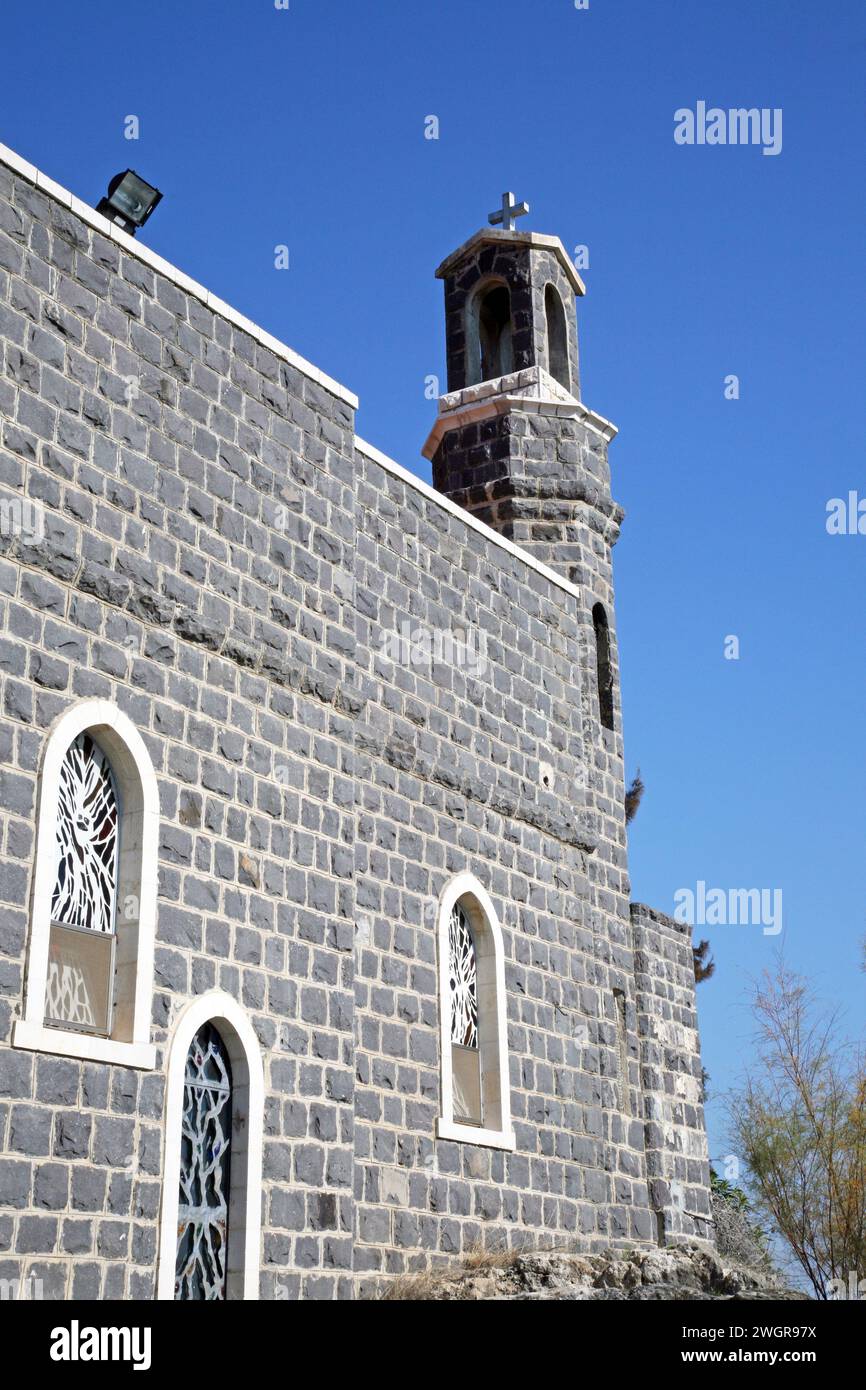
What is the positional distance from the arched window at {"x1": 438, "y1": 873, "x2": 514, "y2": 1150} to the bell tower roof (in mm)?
6688

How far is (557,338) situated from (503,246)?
1.01 meters

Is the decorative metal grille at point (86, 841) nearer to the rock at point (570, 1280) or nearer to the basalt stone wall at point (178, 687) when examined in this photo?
the basalt stone wall at point (178, 687)

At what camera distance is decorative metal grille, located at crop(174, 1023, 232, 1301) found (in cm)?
874

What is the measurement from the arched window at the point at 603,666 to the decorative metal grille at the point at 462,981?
330 centimetres

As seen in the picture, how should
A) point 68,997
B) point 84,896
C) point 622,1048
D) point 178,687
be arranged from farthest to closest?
1. point 622,1048
2. point 178,687
3. point 84,896
4. point 68,997

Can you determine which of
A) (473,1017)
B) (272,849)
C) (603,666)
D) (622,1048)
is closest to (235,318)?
(272,849)

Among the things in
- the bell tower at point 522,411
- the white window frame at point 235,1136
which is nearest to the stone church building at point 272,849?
the white window frame at point 235,1136

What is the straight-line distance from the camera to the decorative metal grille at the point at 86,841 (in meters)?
8.45

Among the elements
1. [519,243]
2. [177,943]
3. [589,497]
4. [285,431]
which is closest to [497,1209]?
[177,943]

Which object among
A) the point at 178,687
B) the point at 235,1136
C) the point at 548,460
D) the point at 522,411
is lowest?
the point at 235,1136

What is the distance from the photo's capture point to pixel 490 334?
53.7ft

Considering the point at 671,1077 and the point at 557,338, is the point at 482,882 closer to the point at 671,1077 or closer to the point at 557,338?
the point at 671,1077

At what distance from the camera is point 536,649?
14016mm
